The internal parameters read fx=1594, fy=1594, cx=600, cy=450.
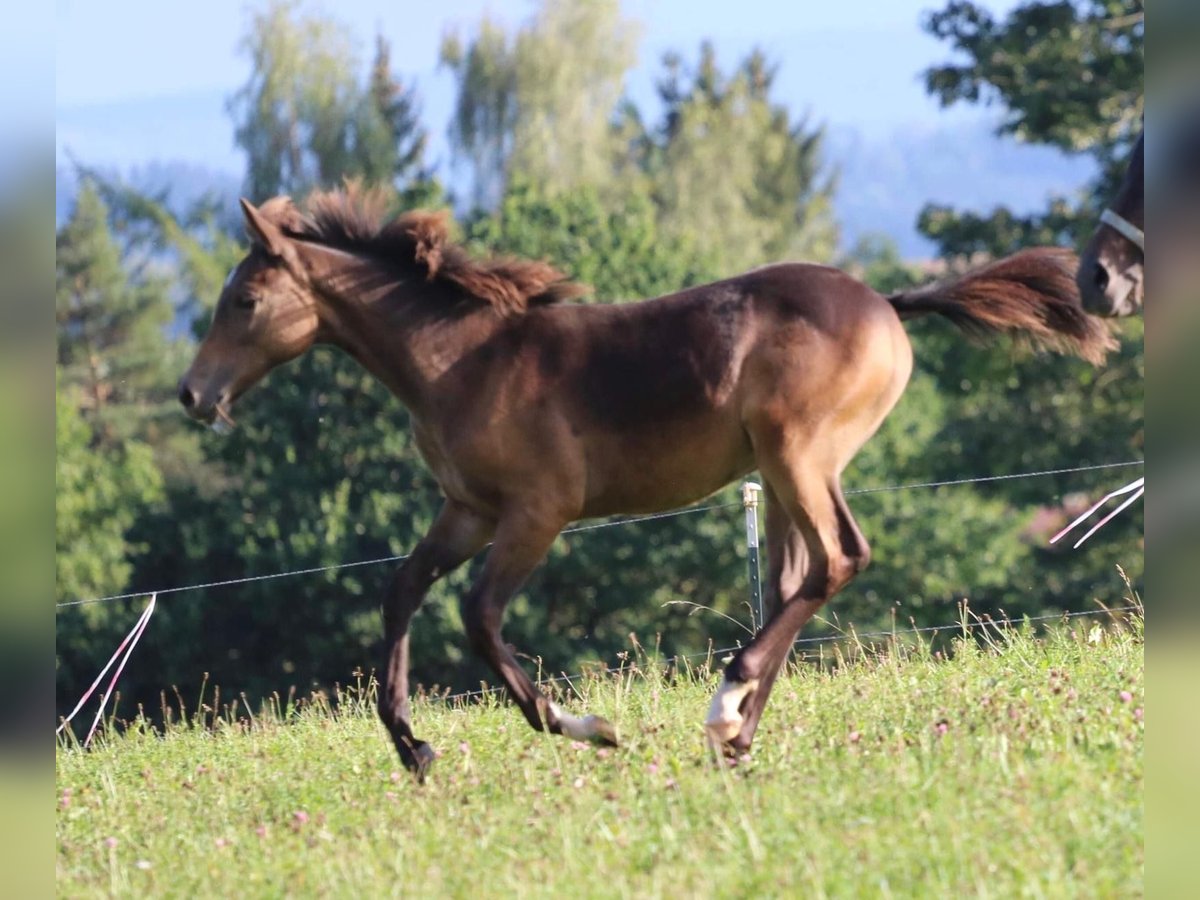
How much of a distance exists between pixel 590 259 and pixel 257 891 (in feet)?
96.0

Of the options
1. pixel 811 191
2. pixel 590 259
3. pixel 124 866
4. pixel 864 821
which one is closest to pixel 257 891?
pixel 124 866

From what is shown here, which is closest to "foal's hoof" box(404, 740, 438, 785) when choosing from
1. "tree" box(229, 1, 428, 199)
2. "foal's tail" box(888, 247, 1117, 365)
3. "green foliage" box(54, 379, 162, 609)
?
"foal's tail" box(888, 247, 1117, 365)

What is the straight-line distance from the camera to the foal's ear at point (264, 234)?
22.6 ft

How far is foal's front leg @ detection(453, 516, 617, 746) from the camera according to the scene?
6.37m

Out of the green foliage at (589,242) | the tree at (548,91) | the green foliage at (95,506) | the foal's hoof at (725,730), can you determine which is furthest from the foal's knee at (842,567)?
the tree at (548,91)

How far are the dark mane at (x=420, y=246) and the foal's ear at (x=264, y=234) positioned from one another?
25cm

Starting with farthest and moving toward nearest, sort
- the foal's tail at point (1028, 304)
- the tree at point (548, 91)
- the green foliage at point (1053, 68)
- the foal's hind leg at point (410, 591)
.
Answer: the tree at point (548, 91) → the green foliage at point (1053, 68) → the foal's tail at point (1028, 304) → the foal's hind leg at point (410, 591)

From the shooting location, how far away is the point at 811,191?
69.3 meters

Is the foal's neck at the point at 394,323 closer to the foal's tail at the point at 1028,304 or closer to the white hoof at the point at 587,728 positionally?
the white hoof at the point at 587,728

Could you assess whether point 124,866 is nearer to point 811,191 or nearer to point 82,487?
point 82,487

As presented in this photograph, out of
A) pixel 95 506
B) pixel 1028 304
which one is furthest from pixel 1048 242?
pixel 95 506

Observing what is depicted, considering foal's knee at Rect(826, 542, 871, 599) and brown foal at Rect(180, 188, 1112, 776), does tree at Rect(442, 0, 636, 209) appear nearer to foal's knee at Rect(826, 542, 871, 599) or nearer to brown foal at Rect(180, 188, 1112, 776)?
brown foal at Rect(180, 188, 1112, 776)

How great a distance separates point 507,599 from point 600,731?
2.27ft

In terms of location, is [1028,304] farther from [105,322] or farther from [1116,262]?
[105,322]
